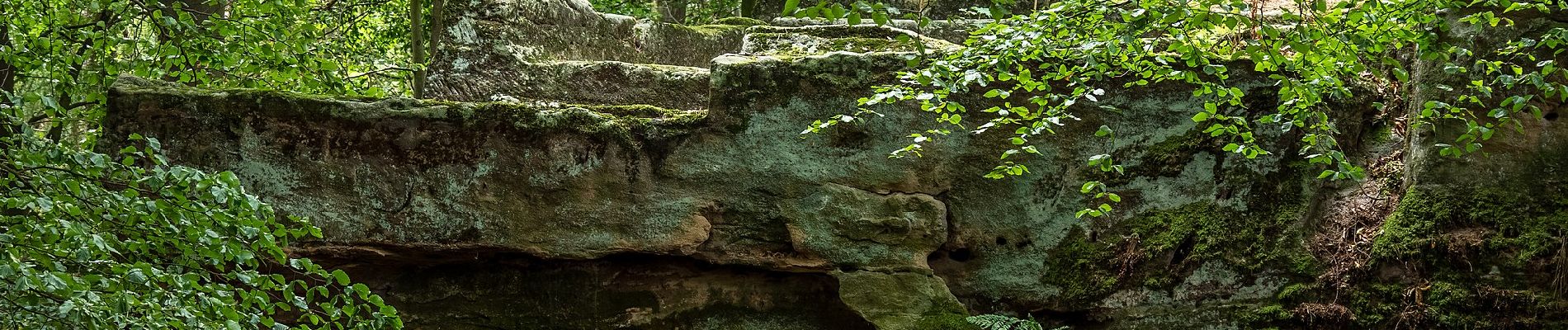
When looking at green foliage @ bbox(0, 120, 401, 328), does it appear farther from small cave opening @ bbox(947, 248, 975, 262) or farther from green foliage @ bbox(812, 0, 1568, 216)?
small cave opening @ bbox(947, 248, 975, 262)

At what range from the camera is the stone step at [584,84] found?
6.86 metres

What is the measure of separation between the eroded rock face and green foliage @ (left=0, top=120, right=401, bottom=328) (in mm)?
1695

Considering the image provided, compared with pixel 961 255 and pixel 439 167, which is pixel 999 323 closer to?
pixel 961 255

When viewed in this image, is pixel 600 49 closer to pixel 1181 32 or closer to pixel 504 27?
pixel 504 27

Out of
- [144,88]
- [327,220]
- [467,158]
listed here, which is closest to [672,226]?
[467,158]

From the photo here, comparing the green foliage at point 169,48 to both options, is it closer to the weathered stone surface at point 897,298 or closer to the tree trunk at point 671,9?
the weathered stone surface at point 897,298

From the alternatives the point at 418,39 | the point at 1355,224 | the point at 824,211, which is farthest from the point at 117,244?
the point at 418,39

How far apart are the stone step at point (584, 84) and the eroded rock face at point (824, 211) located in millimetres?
1021

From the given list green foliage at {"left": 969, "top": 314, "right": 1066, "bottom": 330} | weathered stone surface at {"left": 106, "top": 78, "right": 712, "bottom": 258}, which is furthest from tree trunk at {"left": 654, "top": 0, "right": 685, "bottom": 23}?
green foliage at {"left": 969, "top": 314, "right": 1066, "bottom": 330}

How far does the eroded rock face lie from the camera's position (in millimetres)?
5602

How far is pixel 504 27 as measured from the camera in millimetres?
7199

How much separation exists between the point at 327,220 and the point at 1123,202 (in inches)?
152

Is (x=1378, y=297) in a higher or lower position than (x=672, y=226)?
lower

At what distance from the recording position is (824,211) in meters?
5.68
